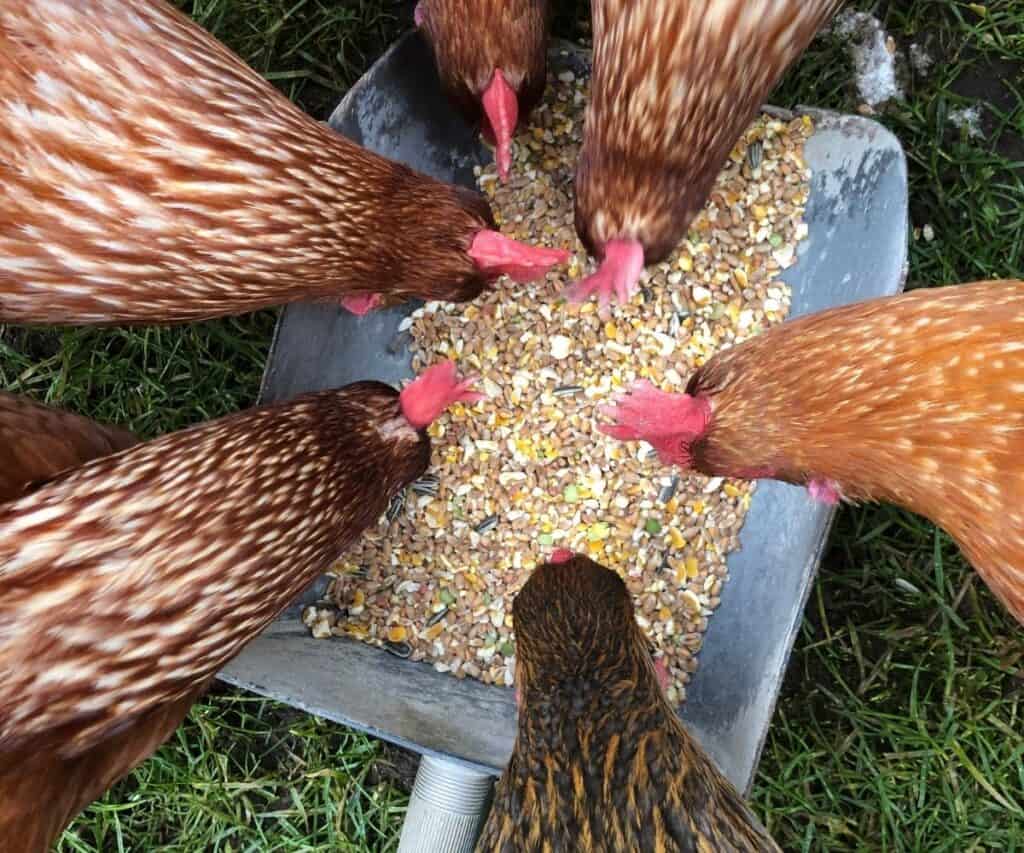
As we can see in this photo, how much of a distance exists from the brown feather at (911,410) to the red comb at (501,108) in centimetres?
52

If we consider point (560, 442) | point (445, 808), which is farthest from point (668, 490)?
point (445, 808)

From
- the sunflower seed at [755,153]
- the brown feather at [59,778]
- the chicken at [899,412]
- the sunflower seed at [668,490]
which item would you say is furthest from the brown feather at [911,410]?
the brown feather at [59,778]

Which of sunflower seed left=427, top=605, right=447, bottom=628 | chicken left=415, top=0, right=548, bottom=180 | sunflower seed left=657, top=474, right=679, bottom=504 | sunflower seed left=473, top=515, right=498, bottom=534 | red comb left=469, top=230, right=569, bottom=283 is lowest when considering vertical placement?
sunflower seed left=427, top=605, right=447, bottom=628

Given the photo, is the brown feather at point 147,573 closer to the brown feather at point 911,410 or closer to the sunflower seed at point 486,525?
the sunflower seed at point 486,525

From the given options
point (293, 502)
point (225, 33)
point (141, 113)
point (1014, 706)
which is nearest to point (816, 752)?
point (1014, 706)

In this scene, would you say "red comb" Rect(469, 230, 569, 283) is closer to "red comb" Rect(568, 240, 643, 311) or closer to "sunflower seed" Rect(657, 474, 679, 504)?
"red comb" Rect(568, 240, 643, 311)

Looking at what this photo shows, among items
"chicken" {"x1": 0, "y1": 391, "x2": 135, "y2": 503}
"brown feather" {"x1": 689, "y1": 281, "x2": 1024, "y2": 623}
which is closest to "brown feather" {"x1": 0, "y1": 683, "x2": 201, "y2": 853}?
"chicken" {"x1": 0, "y1": 391, "x2": 135, "y2": 503}

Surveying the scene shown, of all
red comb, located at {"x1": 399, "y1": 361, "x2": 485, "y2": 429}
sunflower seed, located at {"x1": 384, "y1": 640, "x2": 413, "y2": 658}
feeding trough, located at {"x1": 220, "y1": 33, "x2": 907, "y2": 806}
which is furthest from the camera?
sunflower seed, located at {"x1": 384, "y1": 640, "x2": 413, "y2": 658}

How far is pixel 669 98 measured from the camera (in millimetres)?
1102

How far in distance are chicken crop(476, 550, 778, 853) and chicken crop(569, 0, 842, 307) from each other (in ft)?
1.56

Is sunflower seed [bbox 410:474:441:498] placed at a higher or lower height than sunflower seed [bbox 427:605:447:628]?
higher

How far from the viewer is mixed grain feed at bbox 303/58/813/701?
55.6 inches

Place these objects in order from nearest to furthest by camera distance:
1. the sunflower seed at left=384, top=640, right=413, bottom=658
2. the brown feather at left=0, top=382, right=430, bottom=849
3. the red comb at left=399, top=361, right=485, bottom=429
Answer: the brown feather at left=0, top=382, right=430, bottom=849
the red comb at left=399, top=361, right=485, bottom=429
the sunflower seed at left=384, top=640, right=413, bottom=658

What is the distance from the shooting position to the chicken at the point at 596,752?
1036 millimetres
